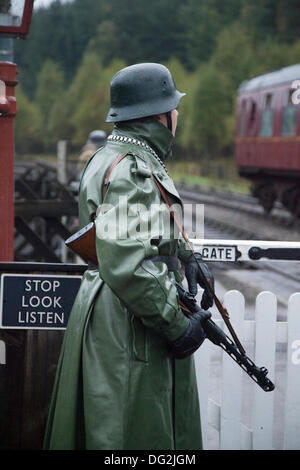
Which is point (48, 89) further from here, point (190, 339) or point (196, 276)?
point (190, 339)

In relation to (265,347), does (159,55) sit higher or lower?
higher

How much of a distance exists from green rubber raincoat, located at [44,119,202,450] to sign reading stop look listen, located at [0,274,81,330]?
0.70 m

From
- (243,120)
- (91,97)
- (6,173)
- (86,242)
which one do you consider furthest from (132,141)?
(91,97)

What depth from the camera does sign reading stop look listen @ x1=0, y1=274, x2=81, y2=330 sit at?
12.0 feet

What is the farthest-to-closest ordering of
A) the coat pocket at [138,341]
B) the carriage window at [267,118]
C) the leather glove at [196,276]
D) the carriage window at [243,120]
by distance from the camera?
the carriage window at [243,120] < the carriage window at [267,118] < the leather glove at [196,276] < the coat pocket at [138,341]

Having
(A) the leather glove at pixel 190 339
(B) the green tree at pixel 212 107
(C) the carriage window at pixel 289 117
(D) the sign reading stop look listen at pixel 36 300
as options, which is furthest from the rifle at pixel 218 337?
(B) the green tree at pixel 212 107

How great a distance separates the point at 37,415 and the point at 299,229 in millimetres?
15096

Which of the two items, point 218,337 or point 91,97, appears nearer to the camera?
point 218,337

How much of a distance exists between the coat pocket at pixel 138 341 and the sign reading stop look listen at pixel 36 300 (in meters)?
0.89

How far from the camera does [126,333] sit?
2.83m

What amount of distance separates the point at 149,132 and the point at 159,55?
88802 millimetres

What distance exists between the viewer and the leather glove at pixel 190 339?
2742 millimetres

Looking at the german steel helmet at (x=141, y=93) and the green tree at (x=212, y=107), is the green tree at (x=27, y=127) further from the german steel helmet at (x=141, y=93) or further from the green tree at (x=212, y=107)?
the german steel helmet at (x=141, y=93)

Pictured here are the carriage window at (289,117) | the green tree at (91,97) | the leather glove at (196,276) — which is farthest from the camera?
the green tree at (91,97)
